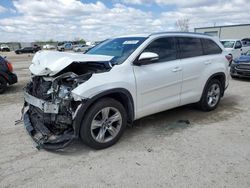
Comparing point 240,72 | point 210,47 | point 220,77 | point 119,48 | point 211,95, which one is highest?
point 119,48

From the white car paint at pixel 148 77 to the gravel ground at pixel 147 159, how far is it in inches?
21.6

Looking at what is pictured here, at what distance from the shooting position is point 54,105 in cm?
340

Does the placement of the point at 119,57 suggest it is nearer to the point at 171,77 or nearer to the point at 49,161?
the point at 171,77

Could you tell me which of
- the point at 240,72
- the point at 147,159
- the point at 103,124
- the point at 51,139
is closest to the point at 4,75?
the point at 51,139

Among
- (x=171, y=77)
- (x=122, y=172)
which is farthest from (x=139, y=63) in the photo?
(x=122, y=172)

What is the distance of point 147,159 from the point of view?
3443 mm

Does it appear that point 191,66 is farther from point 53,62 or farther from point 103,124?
point 53,62

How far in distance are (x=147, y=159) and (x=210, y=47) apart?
10.5 ft

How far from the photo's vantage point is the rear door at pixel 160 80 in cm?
400

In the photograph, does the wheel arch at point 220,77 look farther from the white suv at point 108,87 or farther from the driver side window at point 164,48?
the driver side window at point 164,48

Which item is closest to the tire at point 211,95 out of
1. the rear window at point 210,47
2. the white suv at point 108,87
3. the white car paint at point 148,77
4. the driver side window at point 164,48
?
the white car paint at point 148,77

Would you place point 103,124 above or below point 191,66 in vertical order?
below

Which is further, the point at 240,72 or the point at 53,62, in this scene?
the point at 240,72

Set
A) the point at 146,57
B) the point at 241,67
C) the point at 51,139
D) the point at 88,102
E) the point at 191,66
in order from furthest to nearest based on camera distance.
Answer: the point at 241,67 < the point at 191,66 < the point at 146,57 < the point at 51,139 < the point at 88,102
